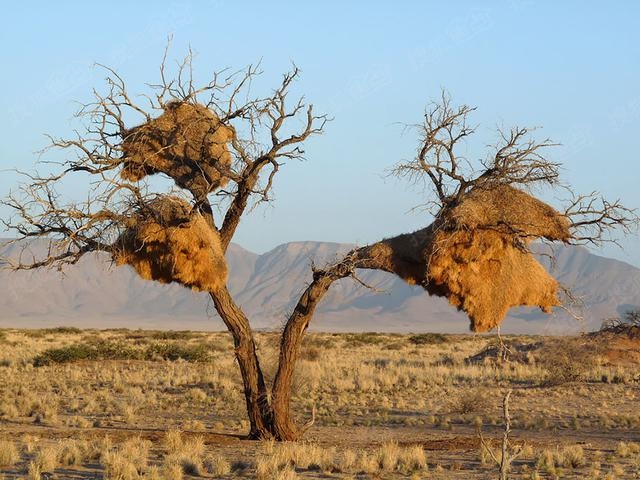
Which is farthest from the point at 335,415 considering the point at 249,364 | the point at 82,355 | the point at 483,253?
the point at 82,355

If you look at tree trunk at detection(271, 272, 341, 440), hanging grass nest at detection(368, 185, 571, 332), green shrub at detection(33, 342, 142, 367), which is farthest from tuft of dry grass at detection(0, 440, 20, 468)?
green shrub at detection(33, 342, 142, 367)

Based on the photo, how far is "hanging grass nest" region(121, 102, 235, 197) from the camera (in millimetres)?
18094

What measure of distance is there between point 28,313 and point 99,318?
13.4 m

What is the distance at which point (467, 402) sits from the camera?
26.6m

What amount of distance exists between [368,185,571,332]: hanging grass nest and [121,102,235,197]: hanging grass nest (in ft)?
11.2

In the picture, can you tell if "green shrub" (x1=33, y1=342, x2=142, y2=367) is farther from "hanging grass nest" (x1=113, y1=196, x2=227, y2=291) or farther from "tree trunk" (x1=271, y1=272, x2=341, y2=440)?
"hanging grass nest" (x1=113, y1=196, x2=227, y2=291)

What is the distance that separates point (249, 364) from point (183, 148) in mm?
4267

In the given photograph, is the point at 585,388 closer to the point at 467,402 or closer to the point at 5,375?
the point at 467,402

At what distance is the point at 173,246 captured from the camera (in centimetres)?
1716

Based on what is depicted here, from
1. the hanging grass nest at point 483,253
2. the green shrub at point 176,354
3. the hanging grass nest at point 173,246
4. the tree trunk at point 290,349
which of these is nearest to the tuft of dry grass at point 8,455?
the hanging grass nest at point 173,246

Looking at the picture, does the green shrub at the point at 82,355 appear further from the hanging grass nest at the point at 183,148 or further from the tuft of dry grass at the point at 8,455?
the tuft of dry grass at the point at 8,455

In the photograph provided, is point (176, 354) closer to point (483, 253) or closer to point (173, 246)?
point (173, 246)

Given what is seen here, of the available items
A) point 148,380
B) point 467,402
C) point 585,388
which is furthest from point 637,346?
point 148,380

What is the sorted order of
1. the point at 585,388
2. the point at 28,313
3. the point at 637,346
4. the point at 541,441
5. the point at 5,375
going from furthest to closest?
1. the point at 28,313
2. the point at 637,346
3. the point at 5,375
4. the point at 585,388
5. the point at 541,441
